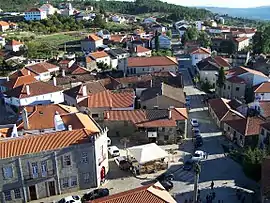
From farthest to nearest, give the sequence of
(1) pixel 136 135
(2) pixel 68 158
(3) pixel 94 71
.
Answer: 1. (3) pixel 94 71
2. (1) pixel 136 135
3. (2) pixel 68 158

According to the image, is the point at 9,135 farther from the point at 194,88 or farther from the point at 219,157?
the point at 194,88

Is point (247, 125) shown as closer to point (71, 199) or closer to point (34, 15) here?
point (71, 199)

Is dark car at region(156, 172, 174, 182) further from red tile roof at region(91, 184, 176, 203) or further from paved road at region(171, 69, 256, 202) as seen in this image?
red tile roof at region(91, 184, 176, 203)

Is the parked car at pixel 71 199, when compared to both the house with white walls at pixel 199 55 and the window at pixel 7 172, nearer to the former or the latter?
the window at pixel 7 172

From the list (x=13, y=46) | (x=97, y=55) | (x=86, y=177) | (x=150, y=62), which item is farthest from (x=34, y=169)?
(x=13, y=46)

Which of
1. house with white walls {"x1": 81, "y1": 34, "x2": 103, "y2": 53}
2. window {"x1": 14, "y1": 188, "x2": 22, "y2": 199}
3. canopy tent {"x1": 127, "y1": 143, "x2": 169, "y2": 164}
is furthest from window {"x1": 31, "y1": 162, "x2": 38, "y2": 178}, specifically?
house with white walls {"x1": 81, "y1": 34, "x2": 103, "y2": 53}

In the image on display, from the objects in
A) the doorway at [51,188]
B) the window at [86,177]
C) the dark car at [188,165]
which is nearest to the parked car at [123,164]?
the window at [86,177]

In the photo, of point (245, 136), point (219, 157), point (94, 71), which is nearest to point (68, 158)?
point (219, 157)
